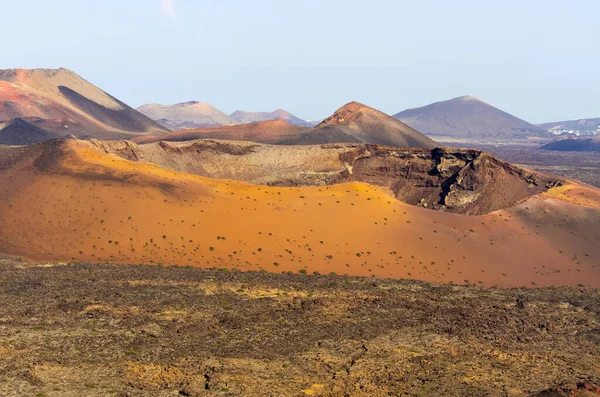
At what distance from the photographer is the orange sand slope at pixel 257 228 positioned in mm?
30297

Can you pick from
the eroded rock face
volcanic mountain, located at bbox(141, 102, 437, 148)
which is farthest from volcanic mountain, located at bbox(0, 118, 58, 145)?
the eroded rock face

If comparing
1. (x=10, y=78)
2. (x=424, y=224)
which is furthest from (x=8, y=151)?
(x=10, y=78)

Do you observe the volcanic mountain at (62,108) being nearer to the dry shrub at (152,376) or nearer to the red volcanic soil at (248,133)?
the red volcanic soil at (248,133)

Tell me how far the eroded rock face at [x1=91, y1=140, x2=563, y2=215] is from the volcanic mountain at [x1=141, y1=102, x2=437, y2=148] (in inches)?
1187

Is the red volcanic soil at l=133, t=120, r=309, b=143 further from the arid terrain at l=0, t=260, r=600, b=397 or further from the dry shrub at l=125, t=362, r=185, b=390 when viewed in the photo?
the dry shrub at l=125, t=362, r=185, b=390

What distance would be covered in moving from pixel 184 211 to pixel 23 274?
1135cm

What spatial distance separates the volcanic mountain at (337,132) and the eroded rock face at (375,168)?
3016cm

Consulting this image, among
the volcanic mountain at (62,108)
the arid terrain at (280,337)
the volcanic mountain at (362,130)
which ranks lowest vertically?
the arid terrain at (280,337)

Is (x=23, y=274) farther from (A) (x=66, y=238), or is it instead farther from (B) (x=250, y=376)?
(B) (x=250, y=376)

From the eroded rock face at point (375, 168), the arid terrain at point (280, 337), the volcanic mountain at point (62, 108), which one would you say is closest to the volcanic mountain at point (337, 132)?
the volcanic mountain at point (62, 108)

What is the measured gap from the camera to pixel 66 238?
30547 millimetres

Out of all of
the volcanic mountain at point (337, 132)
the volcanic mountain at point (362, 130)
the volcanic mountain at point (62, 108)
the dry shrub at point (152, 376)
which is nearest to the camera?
the dry shrub at point (152, 376)

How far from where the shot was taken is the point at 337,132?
99.1m

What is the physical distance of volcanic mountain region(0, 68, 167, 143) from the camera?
10931 centimetres
